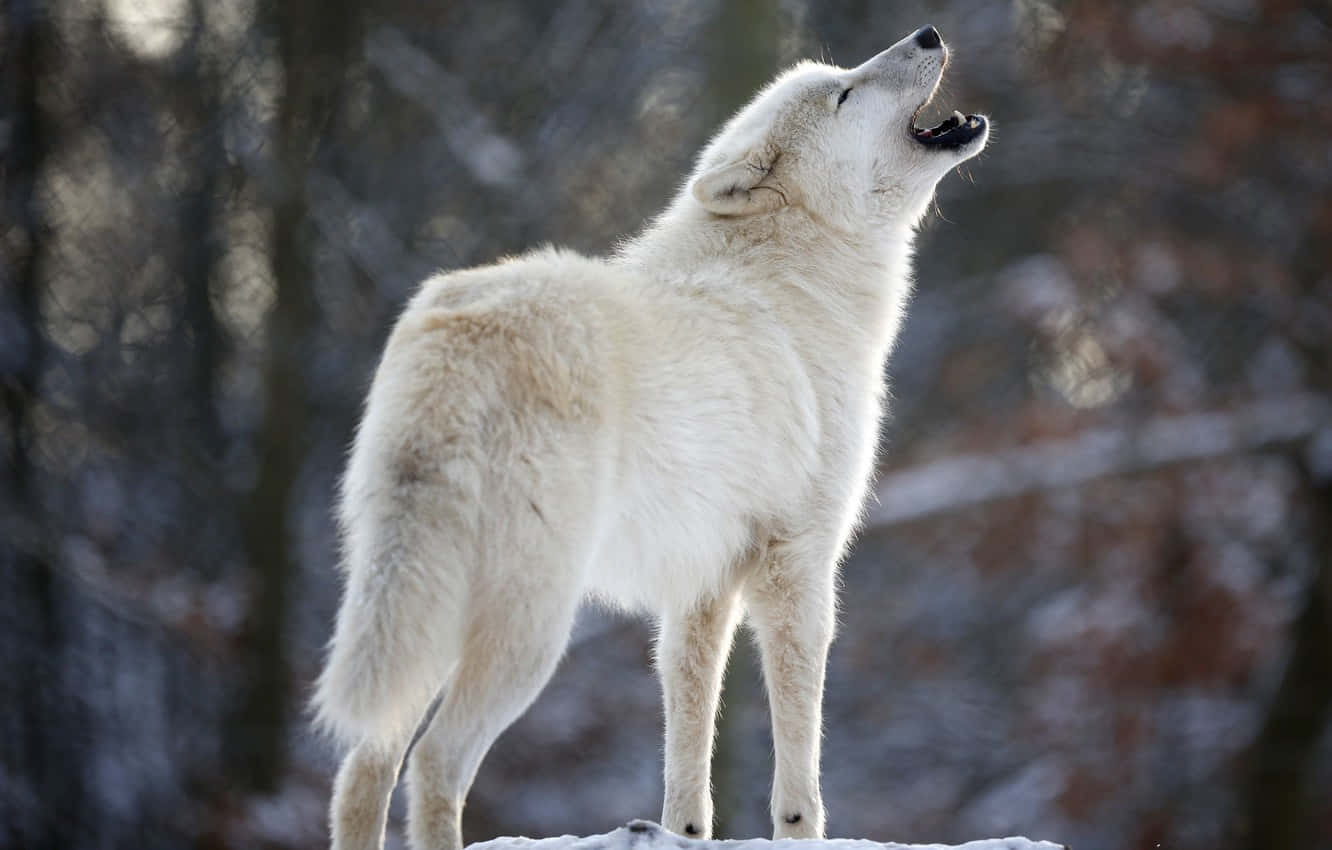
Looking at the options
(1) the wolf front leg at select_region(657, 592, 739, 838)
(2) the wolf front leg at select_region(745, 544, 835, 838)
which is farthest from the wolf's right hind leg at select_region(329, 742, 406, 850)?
(2) the wolf front leg at select_region(745, 544, 835, 838)

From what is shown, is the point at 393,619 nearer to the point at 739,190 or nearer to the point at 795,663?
the point at 795,663

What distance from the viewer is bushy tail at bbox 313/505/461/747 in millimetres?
2570

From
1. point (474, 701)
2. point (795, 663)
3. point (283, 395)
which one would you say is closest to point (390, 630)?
point (474, 701)

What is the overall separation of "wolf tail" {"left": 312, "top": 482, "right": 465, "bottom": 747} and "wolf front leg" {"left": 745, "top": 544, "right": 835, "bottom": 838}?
0.99 meters

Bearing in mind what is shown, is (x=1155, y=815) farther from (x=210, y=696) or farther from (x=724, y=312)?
(x=724, y=312)

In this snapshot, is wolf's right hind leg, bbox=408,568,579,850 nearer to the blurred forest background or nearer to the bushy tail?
the bushy tail

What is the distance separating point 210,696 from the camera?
8.84 m

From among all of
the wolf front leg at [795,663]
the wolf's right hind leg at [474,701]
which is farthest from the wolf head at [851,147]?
the wolf's right hind leg at [474,701]

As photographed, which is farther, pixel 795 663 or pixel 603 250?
pixel 603 250

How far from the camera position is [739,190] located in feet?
12.5

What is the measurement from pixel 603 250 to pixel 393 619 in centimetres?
675

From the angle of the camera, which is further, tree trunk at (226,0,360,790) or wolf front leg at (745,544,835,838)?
tree trunk at (226,0,360,790)

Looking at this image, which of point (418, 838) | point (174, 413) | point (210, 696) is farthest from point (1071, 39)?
point (418, 838)

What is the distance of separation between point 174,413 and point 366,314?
4.71ft
